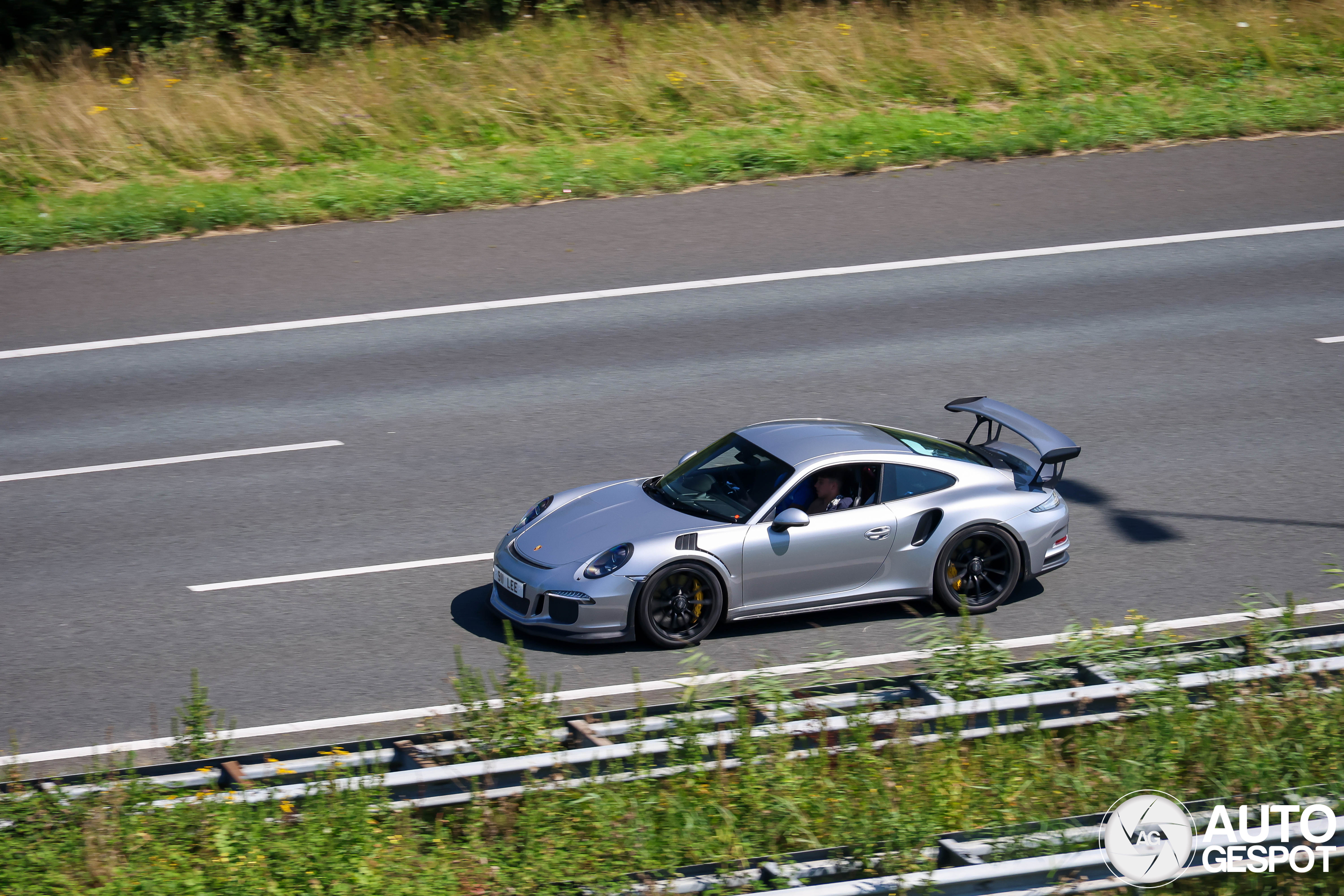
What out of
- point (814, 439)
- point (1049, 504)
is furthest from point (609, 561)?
point (1049, 504)

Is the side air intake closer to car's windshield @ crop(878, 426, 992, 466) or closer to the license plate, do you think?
car's windshield @ crop(878, 426, 992, 466)

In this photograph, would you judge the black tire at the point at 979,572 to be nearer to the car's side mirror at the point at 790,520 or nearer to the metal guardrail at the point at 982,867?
the car's side mirror at the point at 790,520

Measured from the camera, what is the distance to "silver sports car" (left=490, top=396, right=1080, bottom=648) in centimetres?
884

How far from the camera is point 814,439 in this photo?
9578 millimetres

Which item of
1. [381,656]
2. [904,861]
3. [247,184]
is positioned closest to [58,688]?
[381,656]

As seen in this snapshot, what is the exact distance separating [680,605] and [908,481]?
1821 millimetres

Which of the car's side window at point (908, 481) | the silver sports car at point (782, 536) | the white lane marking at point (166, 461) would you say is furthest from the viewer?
the white lane marking at point (166, 461)

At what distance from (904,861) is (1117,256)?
1132 centimetres

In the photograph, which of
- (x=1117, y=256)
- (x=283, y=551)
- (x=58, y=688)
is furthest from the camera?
(x=1117, y=256)

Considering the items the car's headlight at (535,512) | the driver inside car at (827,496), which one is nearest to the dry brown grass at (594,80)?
the car's headlight at (535,512)

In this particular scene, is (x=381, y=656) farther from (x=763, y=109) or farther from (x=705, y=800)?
(x=763, y=109)

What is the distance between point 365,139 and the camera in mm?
18812

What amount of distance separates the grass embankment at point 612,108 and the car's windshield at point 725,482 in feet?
27.1

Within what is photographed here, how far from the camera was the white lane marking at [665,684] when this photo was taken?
7820 mm
